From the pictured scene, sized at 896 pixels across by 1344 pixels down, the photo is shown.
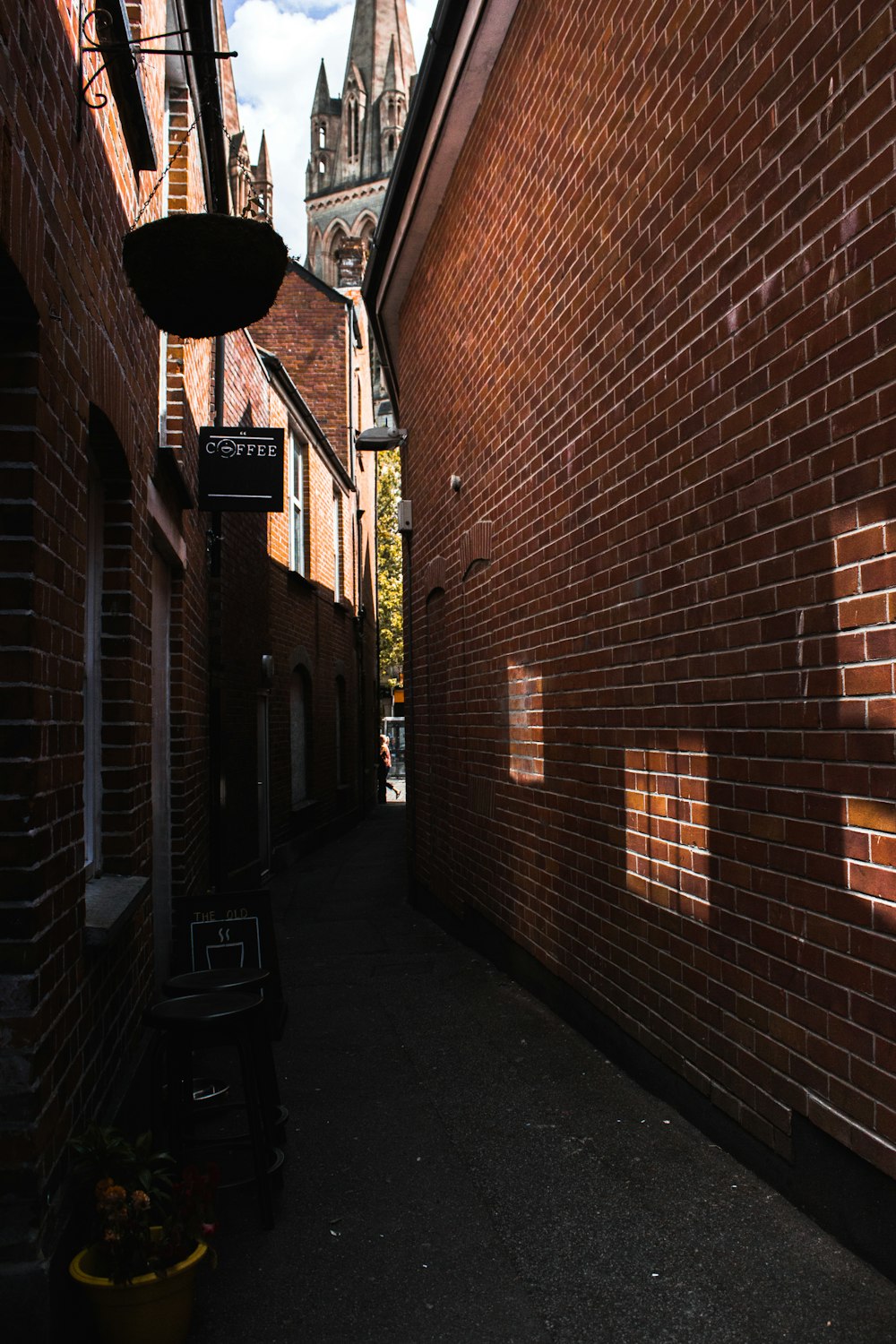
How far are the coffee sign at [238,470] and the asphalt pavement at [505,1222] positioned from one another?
3.68 metres

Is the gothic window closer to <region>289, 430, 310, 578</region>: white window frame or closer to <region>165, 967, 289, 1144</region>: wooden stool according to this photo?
<region>289, 430, 310, 578</region>: white window frame

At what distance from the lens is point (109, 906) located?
3.79 m

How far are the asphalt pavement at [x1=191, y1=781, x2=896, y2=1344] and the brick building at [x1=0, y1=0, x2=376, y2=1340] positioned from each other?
0.73 m

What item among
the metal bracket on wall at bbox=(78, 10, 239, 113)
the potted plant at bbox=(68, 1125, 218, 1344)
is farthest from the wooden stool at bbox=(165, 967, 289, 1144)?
the metal bracket on wall at bbox=(78, 10, 239, 113)

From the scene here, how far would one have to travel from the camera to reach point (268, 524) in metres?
12.3

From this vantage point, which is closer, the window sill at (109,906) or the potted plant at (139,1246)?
the potted plant at (139,1246)

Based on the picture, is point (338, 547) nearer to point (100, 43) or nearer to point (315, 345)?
point (315, 345)

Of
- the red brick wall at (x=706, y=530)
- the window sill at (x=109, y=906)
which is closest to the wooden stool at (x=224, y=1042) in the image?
the window sill at (x=109, y=906)

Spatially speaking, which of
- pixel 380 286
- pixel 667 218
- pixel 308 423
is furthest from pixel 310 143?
pixel 667 218

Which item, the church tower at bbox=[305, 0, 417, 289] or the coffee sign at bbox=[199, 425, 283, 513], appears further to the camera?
the church tower at bbox=[305, 0, 417, 289]

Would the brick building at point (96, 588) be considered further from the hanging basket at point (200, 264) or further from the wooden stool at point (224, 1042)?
the wooden stool at point (224, 1042)

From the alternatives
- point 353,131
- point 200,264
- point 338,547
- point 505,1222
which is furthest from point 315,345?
point 353,131

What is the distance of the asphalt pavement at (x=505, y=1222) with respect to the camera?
2754 millimetres

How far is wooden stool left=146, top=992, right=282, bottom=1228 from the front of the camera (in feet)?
10.9
